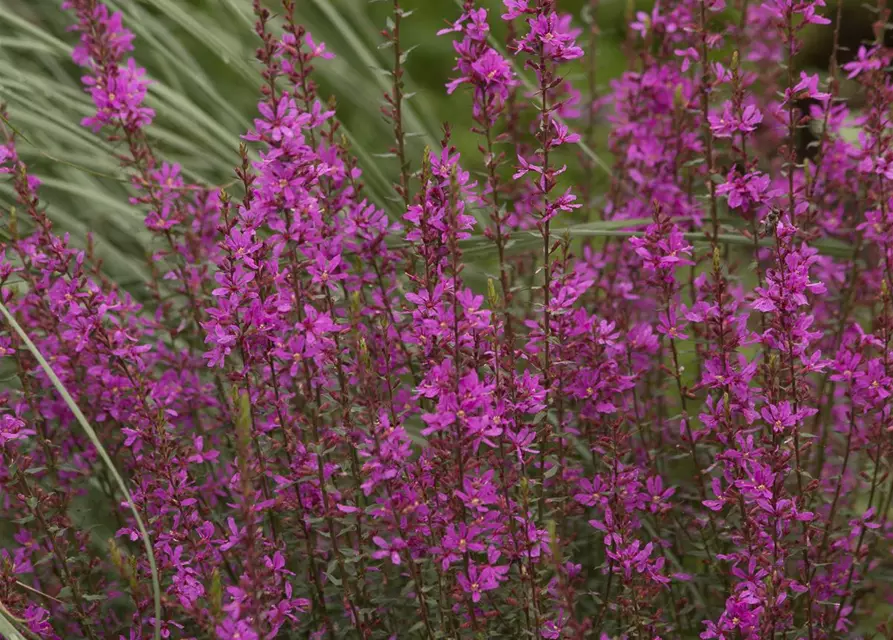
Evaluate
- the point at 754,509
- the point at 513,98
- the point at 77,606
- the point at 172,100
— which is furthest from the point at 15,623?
the point at 513,98

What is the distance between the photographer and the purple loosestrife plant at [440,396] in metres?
2.51

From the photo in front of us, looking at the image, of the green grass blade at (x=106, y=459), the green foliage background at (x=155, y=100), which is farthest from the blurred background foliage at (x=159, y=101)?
the green grass blade at (x=106, y=459)

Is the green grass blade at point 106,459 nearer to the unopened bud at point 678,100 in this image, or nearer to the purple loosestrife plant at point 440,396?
the purple loosestrife plant at point 440,396

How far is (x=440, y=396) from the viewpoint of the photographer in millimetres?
2357

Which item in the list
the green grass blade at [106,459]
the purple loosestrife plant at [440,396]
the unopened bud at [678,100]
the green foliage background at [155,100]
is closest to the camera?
→ the green grass blade at [106,459]

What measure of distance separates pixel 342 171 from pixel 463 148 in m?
4.29

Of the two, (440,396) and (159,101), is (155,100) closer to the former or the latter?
(159,101)

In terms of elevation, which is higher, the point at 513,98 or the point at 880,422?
the point at 513,98

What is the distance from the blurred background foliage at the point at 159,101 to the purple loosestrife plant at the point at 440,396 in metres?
0.40

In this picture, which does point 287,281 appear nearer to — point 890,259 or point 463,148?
point 890,259

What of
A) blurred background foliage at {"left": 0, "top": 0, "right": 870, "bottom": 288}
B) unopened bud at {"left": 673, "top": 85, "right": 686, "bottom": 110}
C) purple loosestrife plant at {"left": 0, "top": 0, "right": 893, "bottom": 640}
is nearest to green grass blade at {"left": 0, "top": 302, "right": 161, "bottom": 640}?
purple loosestrife plant at {"left": 0, "top": 0, "right": 893, "bottom": 640}

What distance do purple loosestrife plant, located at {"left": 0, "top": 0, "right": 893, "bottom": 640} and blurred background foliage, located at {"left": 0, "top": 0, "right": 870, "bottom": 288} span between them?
15.8 inches

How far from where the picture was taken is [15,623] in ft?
8.82

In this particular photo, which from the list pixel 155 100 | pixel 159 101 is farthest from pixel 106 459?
pixel 159 101
